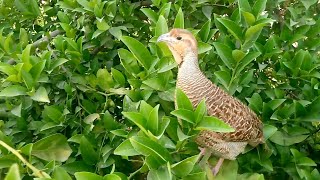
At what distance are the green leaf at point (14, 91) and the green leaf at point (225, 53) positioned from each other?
0.63 meters

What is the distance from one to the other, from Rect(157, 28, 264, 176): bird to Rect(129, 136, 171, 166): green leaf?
0.43 meters

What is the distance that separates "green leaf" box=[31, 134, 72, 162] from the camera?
1.54m

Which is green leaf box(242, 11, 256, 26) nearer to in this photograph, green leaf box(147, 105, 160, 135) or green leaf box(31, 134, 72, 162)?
green leaf box(147, 105, 160, 135)

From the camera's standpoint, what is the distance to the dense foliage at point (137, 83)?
1.66 m

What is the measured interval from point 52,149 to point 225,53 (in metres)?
0.62

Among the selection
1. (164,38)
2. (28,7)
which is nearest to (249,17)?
(164,38)

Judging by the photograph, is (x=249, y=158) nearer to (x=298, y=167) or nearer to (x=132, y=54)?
(x=298, y=167)

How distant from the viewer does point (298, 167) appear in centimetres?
177

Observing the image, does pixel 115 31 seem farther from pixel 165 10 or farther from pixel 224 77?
pixel 224 77

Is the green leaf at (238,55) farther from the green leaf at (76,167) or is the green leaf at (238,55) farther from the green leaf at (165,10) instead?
the green leaf at (76,167)

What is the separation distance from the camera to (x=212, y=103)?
1702mm

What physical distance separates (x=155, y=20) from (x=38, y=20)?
2.32 feet

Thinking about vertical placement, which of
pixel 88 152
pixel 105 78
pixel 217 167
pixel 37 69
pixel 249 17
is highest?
pixel 249 17

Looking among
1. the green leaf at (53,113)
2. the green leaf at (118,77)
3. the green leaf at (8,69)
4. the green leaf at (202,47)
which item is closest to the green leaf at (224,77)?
the green leaf at (202,47)
